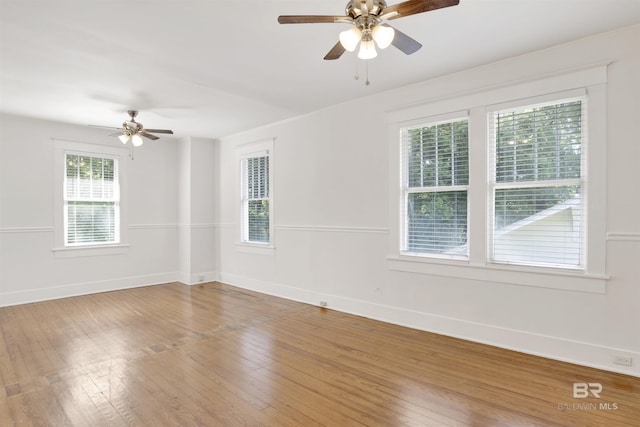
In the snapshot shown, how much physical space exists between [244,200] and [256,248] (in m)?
0.97

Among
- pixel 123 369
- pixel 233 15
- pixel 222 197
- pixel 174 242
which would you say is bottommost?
pixel 123 369

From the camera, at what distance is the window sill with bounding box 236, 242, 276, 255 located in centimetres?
579

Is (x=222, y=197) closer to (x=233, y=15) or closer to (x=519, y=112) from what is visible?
(x=233, y=15)

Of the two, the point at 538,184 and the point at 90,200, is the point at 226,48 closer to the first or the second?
the point at 538,184

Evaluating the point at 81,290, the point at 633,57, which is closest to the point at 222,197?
the point at 81,290

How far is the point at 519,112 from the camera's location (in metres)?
3.34

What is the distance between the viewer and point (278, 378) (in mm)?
2836

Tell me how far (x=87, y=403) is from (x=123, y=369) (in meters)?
0.54

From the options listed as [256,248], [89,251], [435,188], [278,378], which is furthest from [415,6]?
[89,251]

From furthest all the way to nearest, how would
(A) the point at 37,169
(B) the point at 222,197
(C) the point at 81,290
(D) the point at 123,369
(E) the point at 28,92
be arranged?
(B) the point at 222,197 < (C) the point at 81,290 < (A) the point at 37,169 < (E) the point at 28,92 < (D) the point at 123,369

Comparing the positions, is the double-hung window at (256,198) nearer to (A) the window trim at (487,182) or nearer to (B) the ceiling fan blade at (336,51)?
(A) the window trim at (487,182)

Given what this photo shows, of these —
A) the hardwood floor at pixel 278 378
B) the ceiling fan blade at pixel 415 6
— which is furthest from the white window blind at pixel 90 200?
the ceiling fan blade at pixel 415 6

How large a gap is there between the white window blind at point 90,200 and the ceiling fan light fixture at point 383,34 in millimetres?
5788

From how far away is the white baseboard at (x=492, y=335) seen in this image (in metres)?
2.89
